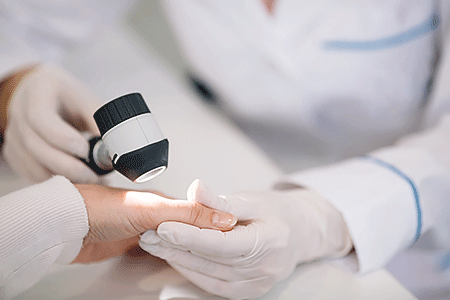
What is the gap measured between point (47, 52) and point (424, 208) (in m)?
0.85

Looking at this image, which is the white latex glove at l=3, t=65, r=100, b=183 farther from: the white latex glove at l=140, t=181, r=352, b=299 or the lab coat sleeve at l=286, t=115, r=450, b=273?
the lab coat sleeve at l=286, t=115, r=450, b=273

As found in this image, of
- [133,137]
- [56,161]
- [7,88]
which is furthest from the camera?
[7,88]

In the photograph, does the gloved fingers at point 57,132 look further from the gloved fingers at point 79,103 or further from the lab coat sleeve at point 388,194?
the lab coat sleeve at point 388,194

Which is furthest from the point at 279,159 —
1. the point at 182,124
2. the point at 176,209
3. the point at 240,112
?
the point at 176,209

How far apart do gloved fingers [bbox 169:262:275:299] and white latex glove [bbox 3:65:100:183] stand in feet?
0.59

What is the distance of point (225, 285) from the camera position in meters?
0.44

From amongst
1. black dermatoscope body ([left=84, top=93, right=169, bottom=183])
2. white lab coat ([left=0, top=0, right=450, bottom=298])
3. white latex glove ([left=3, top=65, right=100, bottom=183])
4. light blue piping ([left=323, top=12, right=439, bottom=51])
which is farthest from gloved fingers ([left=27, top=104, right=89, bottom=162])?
light blue piping ([left=323, top=12, right=439, bottom=51])

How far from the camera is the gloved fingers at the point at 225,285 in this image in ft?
1.43

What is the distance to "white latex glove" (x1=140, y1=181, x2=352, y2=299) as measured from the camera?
1.31ft

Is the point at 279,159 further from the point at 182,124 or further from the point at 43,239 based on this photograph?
the point at 43,239

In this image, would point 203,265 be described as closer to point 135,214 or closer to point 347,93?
point 135,214

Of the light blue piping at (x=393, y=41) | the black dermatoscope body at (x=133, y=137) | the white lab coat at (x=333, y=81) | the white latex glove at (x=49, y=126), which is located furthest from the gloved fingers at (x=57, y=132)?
the light blue piping at (x=393, y=41)

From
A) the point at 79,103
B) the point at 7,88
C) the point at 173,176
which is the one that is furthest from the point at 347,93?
the point at 7,88

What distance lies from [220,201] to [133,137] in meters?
0.13
